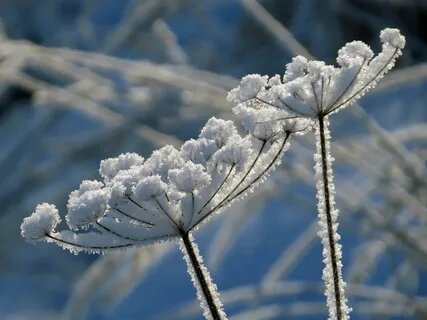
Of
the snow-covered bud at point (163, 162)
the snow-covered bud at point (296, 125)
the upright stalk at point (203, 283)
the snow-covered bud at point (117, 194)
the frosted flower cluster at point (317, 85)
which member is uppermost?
the frosted flower cluster at point (317, 85)

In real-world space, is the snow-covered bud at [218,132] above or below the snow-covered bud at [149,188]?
above

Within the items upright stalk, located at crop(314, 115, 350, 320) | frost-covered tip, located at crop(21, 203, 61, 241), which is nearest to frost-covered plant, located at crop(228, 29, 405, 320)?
upright stalk, located at crop(314, 115, 350, 320)

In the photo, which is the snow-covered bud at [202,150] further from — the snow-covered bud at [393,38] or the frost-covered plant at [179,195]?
the snow-covered bud at [393,38]

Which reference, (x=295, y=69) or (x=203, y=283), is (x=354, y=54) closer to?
(x=295, y=69)

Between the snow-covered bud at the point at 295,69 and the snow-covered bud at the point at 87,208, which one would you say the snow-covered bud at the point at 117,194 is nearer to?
the snow-covered bud at the point at 87,208

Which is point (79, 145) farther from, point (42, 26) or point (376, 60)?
point (376, 60)

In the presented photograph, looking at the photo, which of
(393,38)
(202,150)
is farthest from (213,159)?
(393,38)

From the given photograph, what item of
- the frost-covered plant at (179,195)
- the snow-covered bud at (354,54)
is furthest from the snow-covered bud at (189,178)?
the snow-covered bud at (354,54)
